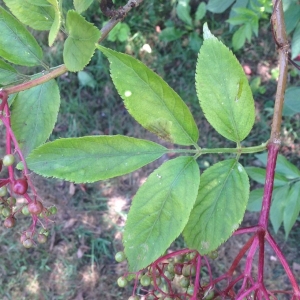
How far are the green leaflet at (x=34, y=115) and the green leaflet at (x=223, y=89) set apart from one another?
0.32 metres

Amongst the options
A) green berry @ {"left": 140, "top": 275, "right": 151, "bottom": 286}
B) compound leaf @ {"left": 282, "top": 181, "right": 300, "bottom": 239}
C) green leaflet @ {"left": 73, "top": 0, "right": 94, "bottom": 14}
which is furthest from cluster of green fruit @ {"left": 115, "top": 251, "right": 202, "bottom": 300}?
compound leaf @ {"left": 282, "top": 181, "right": 300, "bottom": 239}

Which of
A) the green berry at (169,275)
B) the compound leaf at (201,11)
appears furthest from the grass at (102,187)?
the green berry at (169,275)

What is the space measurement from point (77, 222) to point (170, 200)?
184cm

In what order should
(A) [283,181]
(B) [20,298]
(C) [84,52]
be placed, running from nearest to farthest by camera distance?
(C) [84,52]
(A) [283,181]
(B) [20,298]

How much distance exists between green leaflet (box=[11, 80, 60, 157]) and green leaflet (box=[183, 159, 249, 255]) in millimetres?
341

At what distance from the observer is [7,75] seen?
35.3 inches

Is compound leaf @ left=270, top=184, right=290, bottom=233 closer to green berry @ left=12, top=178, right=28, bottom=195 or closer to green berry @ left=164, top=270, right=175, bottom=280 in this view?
green berry @ left=164, top=270, right=175, bottom=280

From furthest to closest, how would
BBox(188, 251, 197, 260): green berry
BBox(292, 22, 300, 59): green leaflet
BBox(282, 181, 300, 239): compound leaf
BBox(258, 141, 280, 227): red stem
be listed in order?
1. BBox(282, 181, 300, 239): compound leaf
2. BBox(292, 22, 300, 59): green leaflet
3. BBox(188, 251, 197, 260): green berry
4. BBox(258, 141, 280, 227): red stem

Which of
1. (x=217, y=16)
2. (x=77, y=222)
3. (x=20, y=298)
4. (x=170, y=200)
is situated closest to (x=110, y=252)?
(x=77, y=222)

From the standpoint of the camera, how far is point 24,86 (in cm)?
82

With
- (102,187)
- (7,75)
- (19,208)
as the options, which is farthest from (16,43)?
(102,187)

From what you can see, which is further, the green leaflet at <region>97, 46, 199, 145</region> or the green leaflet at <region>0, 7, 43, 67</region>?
the green leaflet at <region>0, 7, 43, 67</region>

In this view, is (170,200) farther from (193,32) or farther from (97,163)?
(193,32)

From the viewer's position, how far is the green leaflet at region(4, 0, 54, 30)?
33.3 inches
